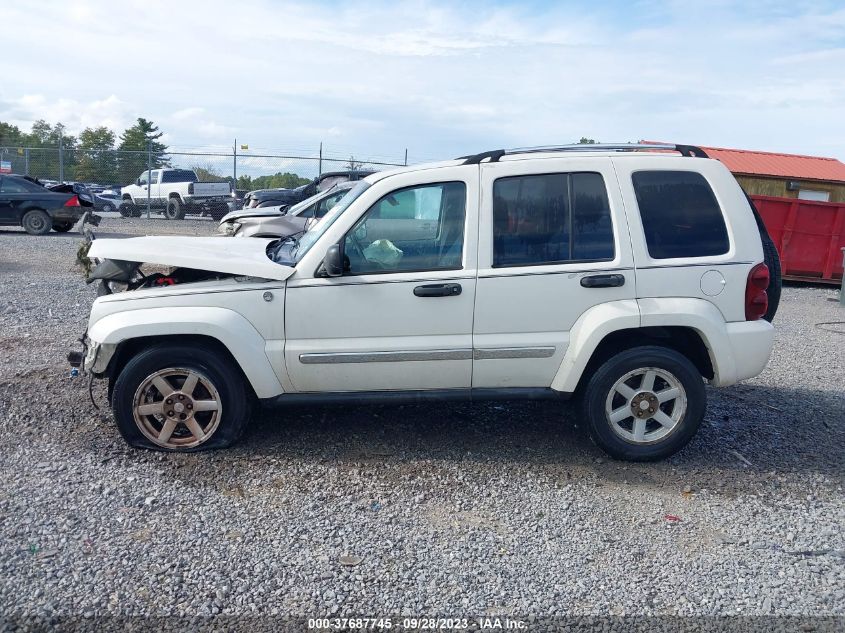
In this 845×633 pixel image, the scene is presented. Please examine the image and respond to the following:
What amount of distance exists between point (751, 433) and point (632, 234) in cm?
192

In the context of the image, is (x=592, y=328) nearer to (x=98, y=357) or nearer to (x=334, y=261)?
(x=334, y=261)

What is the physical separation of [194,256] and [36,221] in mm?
16130

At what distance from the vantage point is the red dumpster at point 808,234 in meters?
14.8

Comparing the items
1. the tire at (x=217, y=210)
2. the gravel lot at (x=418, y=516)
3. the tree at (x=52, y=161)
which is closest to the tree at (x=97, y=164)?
the tree at (x=52, y=161)

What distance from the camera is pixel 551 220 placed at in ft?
15.7

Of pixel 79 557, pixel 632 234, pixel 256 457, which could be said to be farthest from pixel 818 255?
pixel 79 557

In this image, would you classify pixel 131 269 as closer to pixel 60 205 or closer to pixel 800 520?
pixel 800 520

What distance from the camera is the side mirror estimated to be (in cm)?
459

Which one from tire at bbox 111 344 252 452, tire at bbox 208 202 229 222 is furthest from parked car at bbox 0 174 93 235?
tire at bbox 111 344 252 452

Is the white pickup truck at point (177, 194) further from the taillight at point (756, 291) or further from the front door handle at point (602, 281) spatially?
the taillight at point (756, 291)

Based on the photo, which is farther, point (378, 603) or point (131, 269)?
point (131, 269)

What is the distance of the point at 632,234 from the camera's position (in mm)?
4746

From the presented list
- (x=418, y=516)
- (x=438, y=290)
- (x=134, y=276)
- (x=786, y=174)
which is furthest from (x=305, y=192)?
(x=418, y=516)

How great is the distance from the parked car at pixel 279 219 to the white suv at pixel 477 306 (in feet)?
24.2
